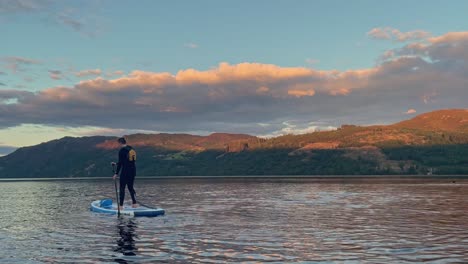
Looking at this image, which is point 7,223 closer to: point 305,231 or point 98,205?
point 98,205

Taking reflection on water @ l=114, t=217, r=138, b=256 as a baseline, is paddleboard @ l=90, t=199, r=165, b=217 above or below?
above

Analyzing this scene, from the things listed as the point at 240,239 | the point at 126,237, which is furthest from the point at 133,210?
the point at 240,239

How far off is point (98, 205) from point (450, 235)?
89.4 ft

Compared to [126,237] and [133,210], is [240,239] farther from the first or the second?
[133,210]

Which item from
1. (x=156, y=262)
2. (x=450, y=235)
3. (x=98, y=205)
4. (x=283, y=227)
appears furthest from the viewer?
(x=98, y=205)

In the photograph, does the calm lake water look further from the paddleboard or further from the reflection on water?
the paddleboard

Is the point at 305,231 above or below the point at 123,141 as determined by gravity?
below

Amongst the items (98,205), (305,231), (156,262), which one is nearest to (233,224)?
(305,231)

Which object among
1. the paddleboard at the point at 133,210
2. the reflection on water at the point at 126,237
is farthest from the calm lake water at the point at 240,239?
the paddleboard at the point at 133,210

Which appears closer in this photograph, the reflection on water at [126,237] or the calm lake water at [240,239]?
the calm lake water at [240,239]

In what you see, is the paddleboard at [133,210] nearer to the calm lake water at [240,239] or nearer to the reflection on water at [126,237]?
the calm lake water at [240,239]

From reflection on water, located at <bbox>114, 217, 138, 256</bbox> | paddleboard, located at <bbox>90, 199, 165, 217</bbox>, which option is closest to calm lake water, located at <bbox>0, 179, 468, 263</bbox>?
reflection on water, located at <bbox>114, 217, 138, 256</bbox>

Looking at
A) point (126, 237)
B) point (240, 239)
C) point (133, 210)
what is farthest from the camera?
point (133, 210)

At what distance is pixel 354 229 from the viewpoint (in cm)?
2572
